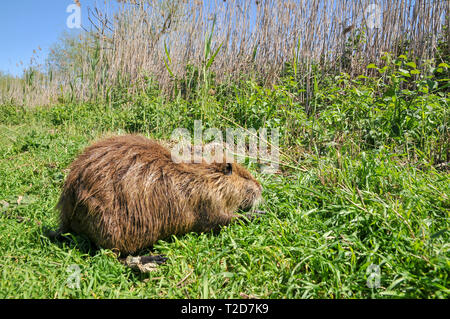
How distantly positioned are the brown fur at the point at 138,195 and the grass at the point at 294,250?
0.35 ft

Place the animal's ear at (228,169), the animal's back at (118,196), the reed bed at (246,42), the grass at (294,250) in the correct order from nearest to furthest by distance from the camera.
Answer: the grass at (294,250), the animal's back at (118,196), the animal's ear at (228,169), the reed bed at (246,42)

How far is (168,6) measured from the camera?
5363mm

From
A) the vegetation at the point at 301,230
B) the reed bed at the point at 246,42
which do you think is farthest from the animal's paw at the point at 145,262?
the reed bed at the point at 246,42

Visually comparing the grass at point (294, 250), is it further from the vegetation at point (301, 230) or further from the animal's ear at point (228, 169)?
the animal's ear at point (228, 169)

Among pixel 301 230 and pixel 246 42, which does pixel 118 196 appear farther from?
pixel 246 42

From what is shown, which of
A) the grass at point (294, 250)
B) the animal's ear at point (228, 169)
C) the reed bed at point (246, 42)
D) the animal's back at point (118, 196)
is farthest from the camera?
the reed bed at point (246, 42)

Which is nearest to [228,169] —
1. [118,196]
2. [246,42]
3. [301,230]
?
[301,230]

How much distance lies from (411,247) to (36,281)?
1803mm

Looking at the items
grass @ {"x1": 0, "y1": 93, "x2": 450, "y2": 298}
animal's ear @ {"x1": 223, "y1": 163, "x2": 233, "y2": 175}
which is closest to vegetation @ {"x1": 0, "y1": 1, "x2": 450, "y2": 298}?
grass @ {"x1": 0, "y1": 93, "x2": 450, "y2": 298}

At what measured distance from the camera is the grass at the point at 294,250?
1.37m

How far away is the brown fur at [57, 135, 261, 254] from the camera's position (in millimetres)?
1606

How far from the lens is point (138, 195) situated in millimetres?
1638

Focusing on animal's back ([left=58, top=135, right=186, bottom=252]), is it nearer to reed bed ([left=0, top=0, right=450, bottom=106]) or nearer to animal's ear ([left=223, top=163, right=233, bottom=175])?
animal's ear ([left=223, top=163, right=233, bottom=175])

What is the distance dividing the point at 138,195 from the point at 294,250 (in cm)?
88
